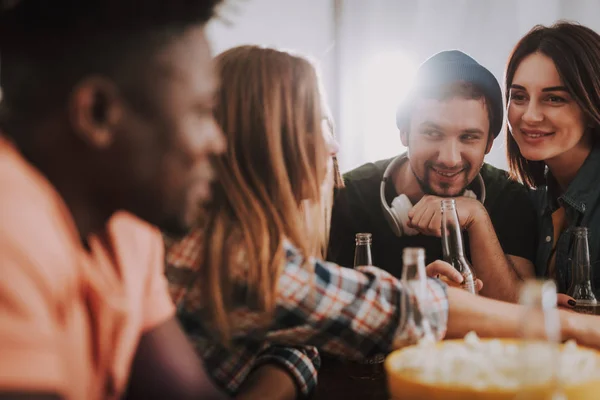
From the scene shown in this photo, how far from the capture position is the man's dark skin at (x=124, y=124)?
0.53 m

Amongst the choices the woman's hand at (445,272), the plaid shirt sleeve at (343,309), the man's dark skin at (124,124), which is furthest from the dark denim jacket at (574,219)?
the man's dark skin at (124,124)

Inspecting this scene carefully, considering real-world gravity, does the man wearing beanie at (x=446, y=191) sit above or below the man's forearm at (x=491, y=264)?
above

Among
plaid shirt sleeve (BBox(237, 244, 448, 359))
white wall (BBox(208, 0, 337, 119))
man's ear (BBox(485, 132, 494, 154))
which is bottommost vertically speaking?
plaid shirt sleeve (BBox(237, 244, 448, 359))

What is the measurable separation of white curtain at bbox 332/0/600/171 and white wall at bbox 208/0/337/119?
3 cm

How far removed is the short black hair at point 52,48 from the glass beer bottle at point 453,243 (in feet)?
3.01

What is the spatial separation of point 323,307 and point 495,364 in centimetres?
27

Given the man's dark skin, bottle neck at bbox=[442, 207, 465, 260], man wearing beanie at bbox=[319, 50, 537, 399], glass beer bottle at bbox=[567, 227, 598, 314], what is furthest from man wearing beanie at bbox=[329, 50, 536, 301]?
the man's dark skin

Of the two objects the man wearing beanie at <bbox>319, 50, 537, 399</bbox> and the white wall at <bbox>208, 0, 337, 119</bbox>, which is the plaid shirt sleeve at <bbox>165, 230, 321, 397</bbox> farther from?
the white wall at <bbox>208, 0, 337, 119</bbox>

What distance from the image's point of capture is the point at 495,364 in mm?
723

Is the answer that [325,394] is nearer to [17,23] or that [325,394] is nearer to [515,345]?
[515,345]

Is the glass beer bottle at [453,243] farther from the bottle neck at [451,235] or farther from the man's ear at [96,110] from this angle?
the man's ear at [96,110]

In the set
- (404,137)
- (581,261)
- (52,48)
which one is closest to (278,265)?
(52,48)

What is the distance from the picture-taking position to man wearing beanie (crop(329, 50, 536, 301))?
182 cm

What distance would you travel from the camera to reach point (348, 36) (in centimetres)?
212
